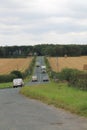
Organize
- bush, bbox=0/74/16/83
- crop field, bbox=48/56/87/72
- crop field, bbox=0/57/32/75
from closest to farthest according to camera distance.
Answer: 1. bush, bbox=0/74/16/83
2. crop field, bbox=48/56/87/72
3. crop field, bbox=0/57/32/75

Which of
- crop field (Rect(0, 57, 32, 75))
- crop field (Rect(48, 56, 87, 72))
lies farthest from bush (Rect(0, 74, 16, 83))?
crop field (Rect(48, 56, 87, 72))

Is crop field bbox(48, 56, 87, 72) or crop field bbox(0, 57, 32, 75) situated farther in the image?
crop field bbox(0, 57, 32, 75)

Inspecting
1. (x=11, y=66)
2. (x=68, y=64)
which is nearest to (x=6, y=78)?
(x=68, y=64)

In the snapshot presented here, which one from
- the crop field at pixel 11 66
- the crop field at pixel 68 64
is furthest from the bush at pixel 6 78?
the crop field at pixel 68 64

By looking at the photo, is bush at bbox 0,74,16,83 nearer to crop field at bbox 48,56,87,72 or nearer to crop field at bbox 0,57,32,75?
crop field at bbox 0,57,32,75

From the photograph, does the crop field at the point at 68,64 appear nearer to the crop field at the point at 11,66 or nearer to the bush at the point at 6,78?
the crop field at the point at 11,66

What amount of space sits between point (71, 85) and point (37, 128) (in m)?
32.4

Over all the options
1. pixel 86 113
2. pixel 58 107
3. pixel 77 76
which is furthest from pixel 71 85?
pixel 86 113

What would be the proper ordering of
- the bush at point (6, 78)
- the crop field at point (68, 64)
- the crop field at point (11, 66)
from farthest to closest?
the crop field at point (11, 66)
the crop field at point (68, 64)
the bush at point (6, 78)

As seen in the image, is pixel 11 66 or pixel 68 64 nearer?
pixel 68 64

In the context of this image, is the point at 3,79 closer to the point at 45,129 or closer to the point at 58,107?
the point at 58,107

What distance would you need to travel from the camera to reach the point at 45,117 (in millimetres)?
20938

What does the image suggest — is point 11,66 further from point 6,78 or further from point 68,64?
point 6,78

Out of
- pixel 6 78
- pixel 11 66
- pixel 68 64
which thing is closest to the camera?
pixel 6 78
